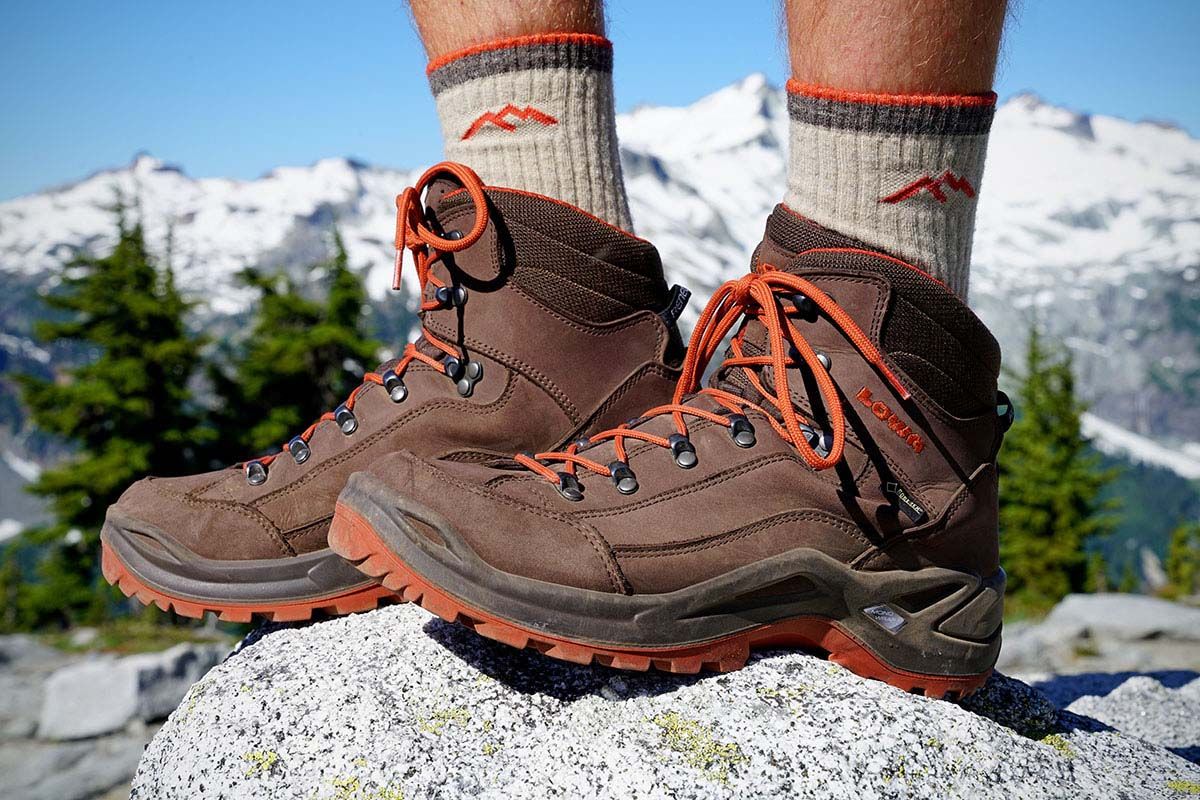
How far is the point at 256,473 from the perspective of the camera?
2479 mm

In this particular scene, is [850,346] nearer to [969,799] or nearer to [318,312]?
[969,799]

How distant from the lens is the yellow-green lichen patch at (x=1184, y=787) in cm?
220

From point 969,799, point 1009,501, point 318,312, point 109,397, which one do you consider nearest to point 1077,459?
point 1009,501

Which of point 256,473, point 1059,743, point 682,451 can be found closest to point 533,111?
point 682,451

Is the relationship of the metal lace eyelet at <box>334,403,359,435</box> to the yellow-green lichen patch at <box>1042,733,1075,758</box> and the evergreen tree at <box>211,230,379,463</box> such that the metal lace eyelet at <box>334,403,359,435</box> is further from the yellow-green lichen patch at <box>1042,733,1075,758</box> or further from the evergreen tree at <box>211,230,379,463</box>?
the evergreen tree at <box>211,230,379,463</box>

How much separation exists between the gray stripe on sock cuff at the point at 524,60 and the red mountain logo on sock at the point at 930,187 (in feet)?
3.00

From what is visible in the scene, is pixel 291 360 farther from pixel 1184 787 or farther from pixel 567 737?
pixel 1184 787

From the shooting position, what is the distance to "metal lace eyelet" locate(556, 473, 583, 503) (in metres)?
2.03

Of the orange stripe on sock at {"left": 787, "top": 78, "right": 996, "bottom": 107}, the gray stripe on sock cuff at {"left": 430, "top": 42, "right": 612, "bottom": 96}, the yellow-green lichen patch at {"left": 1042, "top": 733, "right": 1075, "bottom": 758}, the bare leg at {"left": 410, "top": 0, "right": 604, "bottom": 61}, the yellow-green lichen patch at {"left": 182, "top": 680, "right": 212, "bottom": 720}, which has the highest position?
the bare leg at {"left": 410, "top": 0, "right": 604, "bottom": 61}

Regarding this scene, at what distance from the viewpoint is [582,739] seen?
1.97m

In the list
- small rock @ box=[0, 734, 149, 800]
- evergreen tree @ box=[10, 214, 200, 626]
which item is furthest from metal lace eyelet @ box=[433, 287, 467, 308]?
evergreen tree @ box=[10, 214, 200, 626]

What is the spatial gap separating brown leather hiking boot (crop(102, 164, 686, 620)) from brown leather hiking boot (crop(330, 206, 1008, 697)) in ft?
0.82

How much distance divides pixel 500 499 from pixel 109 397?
26902mm

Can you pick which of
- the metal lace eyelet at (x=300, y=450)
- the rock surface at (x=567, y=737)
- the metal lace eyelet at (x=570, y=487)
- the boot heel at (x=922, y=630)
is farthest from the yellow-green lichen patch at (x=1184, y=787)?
the metal lace eyelet at (x=300, y=450)
